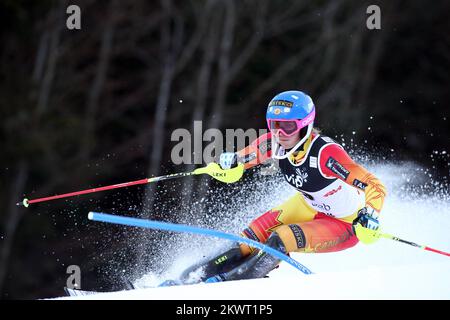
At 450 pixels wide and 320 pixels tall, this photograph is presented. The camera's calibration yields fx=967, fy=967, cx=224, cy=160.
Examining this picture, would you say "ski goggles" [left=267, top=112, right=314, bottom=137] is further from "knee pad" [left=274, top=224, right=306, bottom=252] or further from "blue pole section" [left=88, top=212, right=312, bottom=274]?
"blue pole section" [left=88, top=212, right=312, bottom=274]

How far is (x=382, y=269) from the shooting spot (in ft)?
20.1

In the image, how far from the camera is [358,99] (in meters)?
22.5

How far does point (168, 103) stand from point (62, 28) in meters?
2.69

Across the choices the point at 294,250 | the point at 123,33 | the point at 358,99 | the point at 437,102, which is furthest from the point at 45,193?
the point at 294,250

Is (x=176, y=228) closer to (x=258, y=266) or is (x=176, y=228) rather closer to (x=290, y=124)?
(x=258, y=266)

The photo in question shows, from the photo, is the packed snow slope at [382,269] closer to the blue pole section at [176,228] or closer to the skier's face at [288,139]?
the blue pole section at [176,228]

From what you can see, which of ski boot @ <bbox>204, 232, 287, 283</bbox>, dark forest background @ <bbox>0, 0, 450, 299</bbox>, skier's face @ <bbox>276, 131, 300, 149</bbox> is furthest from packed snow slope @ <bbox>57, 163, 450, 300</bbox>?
dark forest background @ <bbox>0, 0, 450, 299</bbox>

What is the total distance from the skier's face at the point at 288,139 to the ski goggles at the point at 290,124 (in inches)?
0.9

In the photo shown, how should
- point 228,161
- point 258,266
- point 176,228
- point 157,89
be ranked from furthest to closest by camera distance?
point 157,89 → point 228,161 → point 258,266 → point 176,228

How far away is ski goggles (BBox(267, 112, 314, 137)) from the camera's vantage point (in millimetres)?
6656

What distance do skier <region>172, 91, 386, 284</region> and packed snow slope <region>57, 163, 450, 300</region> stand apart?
10.2 inches

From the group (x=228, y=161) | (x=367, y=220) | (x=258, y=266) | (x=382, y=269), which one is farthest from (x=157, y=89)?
(x=382, y=269)

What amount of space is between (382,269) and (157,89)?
1520 centimetres

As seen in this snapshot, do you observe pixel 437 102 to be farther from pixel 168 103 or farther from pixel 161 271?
pixel 161 271
